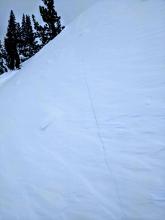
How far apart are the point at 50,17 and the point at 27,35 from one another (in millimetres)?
10499

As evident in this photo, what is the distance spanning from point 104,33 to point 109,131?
4.68 m

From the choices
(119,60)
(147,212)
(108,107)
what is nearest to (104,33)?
(119,60)

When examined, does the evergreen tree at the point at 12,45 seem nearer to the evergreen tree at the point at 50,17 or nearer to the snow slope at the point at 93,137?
the evergreen tree at the point at 50,17

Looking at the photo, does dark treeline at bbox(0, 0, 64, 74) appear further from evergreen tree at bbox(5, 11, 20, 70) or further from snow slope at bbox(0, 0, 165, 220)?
snow slope at bbox(0, 0, 165, 220)

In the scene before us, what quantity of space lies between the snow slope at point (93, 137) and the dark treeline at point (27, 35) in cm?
1820

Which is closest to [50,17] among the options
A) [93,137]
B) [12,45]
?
[12,45]

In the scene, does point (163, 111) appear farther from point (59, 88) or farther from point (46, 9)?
point (46, 9)

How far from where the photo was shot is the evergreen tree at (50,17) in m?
21.2

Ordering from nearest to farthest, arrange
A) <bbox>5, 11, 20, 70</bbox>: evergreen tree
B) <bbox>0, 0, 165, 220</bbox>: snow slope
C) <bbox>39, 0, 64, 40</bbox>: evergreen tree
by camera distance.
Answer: <bbox>0, 0, 165, 220</bbox>: snow slope < <bbox>39, 0, 64, 40</bbox>: evergreen tree < <bbox>5, 11, 20, 70</bbox>: evergreen tree

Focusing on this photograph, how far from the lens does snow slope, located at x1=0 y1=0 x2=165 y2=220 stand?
2004mm

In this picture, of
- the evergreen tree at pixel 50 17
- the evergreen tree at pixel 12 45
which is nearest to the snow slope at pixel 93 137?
the evergreen tree at pixel 50 17

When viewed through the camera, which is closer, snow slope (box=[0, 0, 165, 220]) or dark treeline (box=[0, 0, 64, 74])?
snow slope (box=[0, 0, 165, 220])

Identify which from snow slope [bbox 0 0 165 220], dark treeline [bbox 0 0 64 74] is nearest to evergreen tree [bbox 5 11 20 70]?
dark treeline [bbox 0 0 64 74]

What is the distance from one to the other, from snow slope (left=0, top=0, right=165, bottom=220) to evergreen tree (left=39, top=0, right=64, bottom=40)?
1810cm
